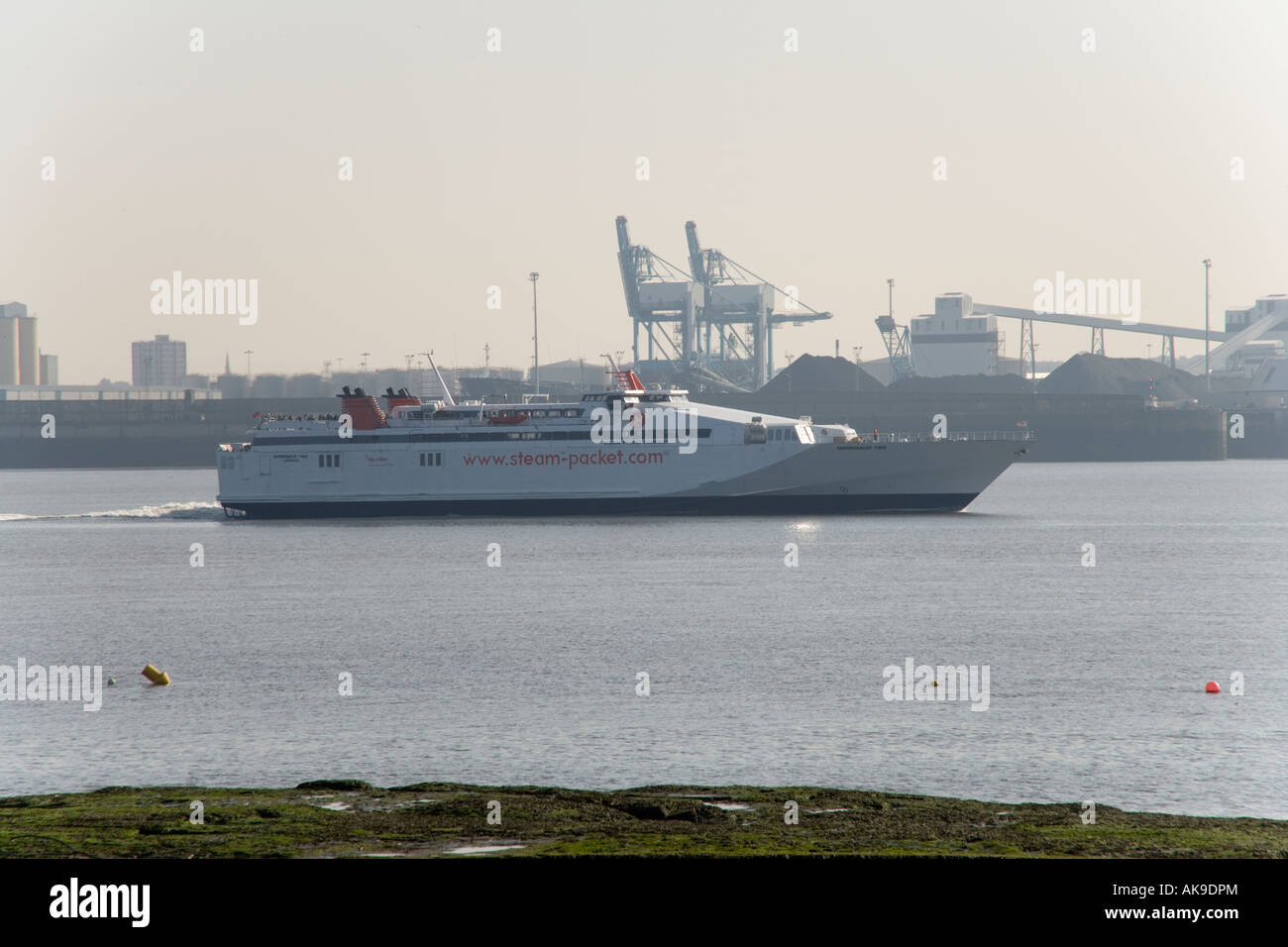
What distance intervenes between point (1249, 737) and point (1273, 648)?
1121 cm

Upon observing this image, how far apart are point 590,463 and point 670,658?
4594 centimetres

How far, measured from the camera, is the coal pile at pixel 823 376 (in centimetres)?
19325

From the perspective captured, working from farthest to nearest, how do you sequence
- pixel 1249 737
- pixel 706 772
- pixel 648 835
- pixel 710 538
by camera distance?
pixel 710 538
pixel 1249 737
pixel 706 772
pixel 648 835

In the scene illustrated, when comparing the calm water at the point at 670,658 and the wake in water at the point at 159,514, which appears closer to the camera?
the calm water at the point at 670,658

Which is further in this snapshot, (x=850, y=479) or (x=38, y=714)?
(x=850, y=479)

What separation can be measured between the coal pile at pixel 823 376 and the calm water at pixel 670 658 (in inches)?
4973

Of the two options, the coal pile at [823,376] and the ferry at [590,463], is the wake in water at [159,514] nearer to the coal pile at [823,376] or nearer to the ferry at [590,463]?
the ferry at [590,463]

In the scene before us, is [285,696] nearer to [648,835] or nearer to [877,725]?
[877,725]

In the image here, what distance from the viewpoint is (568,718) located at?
23672 mm

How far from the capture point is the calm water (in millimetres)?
19938

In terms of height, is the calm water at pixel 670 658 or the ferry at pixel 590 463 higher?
the ferry at pixel 590 463

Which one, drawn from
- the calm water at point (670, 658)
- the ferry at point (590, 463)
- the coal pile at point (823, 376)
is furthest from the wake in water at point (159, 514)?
the coal pile at point (823, 376)
